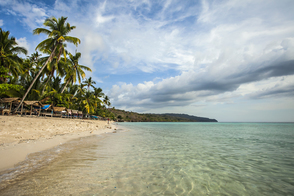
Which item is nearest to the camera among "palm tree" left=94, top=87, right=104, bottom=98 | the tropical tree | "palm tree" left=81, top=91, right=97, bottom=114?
the tropical tree

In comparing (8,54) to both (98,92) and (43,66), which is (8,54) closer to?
(43,66)

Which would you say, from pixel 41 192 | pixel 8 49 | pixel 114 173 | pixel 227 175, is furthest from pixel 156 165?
pixel 8 49

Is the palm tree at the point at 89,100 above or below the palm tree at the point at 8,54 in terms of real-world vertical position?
below

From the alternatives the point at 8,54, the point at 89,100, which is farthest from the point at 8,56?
the point at 89,100

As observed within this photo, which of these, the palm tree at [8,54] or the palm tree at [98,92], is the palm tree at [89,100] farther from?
the palm tree at [8,54]

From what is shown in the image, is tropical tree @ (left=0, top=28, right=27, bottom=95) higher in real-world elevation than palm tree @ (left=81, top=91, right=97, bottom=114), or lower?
higher

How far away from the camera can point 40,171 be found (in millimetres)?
3805

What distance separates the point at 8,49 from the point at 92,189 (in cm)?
2871

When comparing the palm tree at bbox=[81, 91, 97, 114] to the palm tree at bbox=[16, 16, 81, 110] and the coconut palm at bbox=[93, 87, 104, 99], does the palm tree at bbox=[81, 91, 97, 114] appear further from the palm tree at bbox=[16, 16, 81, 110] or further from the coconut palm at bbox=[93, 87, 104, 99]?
the palm tree at bbox=[16, 16, 81, 110]

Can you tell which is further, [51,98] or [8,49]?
[51,98]

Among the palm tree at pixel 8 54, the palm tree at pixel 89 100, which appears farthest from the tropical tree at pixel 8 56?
the palm tree at pixel 89 100

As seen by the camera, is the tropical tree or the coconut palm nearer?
the tropical tree

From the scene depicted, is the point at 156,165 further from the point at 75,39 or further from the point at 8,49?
the point at 8,49

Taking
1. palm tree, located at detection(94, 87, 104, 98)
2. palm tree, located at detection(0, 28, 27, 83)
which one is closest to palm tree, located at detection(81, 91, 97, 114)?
palm tree, located at detection(94, 87, 104, 98)
